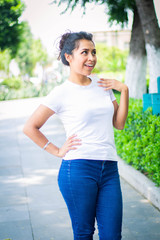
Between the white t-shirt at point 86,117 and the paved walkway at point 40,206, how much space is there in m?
1.65

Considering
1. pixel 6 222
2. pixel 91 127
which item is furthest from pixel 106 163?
pixel 6 222

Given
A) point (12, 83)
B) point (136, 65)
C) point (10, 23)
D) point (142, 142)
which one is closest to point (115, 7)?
point (136, 65)

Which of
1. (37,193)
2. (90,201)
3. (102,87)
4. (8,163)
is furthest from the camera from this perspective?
(8,163)

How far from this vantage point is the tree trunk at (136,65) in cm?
982

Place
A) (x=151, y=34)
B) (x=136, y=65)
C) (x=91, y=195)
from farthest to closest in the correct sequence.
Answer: (x=136, y=65)
(x=151, y=34)
(x=91, y=195)

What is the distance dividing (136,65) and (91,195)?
8165 millimetres

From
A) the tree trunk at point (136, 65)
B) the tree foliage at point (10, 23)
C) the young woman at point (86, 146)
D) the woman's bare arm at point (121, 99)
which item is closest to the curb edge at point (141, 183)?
the woman's bare arm at point (121, 99)

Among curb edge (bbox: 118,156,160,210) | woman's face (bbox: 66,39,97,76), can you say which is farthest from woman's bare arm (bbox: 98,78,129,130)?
curb edge (bbox: 118,156,160,210)

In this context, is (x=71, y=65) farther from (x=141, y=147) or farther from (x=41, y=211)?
(x=141, y=147)

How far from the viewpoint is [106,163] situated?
7.47 feet

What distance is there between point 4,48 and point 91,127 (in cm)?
3355

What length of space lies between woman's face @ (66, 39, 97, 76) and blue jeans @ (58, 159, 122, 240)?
0.62m

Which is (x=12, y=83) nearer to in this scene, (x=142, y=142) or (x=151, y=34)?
(x=151, y=34)

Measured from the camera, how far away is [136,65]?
9977mm
